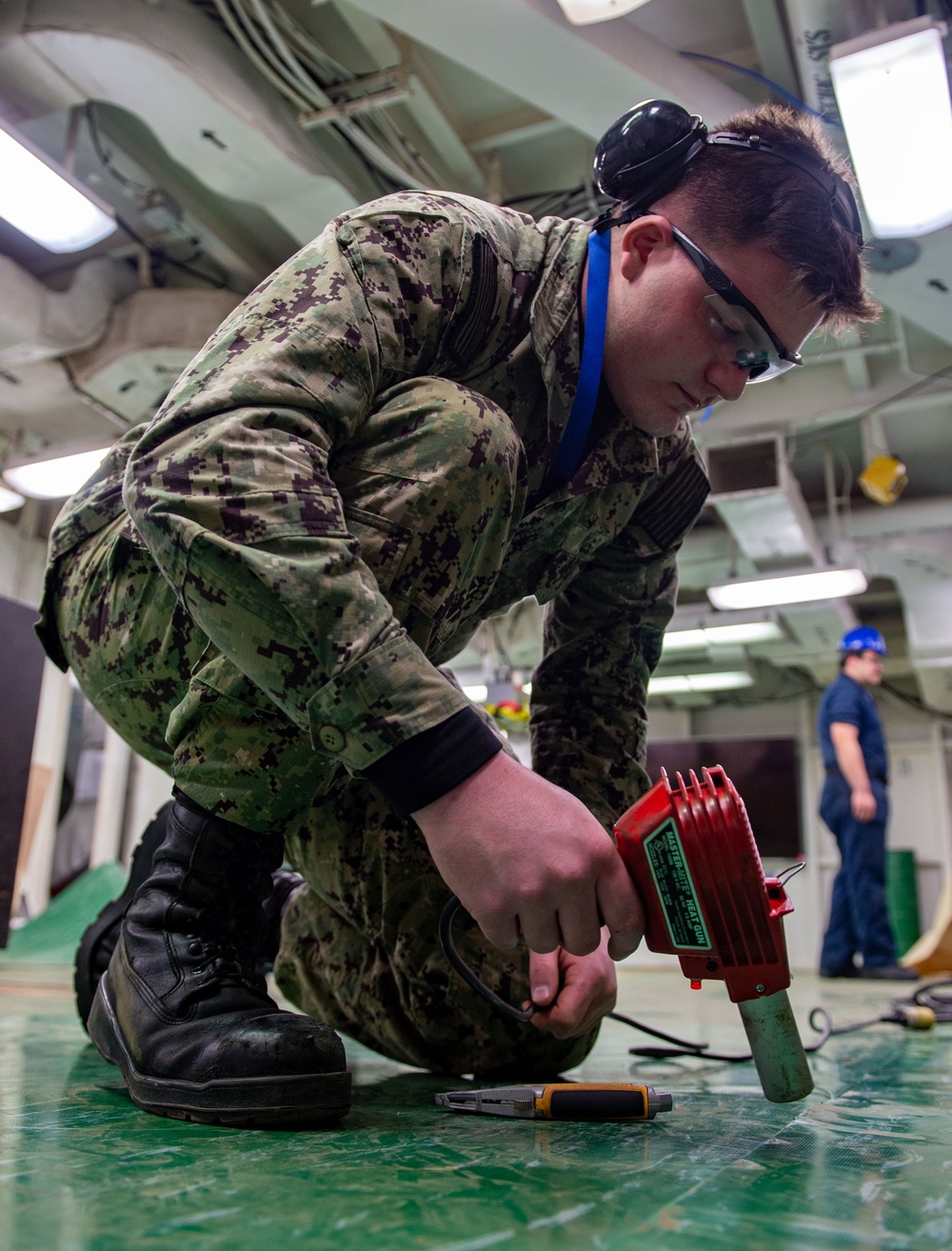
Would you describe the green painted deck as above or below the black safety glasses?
below

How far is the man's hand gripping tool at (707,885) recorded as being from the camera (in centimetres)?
72

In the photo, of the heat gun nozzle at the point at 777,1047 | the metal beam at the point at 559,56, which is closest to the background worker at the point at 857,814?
the metal beam at the point at 559,56

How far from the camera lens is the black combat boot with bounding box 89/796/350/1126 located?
755 mm

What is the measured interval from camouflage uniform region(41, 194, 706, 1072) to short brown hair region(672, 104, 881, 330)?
149 millimetres

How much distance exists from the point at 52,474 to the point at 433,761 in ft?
15.7

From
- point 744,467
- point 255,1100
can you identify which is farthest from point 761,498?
point 255,1100

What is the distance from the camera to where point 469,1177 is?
0.59 meters

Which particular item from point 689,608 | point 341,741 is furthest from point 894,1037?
point 689,608

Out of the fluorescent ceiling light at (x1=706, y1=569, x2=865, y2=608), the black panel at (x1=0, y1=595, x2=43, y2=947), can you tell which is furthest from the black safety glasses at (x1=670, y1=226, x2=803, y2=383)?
the fluorescent ceiling light at (x1=706, y1=569, x2=865, y2=608)

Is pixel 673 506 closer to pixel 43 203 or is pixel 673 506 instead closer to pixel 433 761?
pixel 433 761

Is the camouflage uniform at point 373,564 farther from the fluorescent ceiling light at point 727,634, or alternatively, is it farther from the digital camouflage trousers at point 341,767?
the fluorescent ceiling light at point 727,634

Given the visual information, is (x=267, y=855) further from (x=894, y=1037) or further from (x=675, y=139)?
(x=894, y=1037)

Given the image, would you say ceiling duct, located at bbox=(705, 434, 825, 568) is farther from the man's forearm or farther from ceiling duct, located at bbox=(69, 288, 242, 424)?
ceiling duct, located at bbox=(69, 288, 242, 424)

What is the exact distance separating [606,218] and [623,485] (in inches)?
12.5
